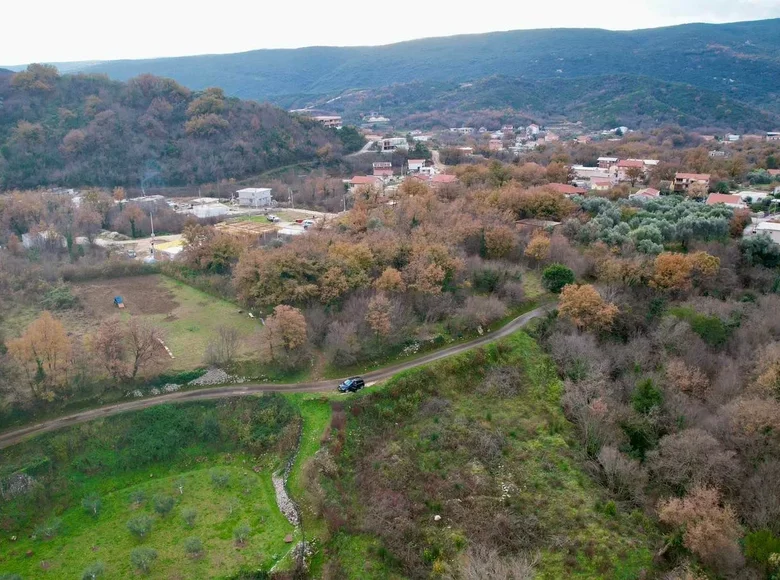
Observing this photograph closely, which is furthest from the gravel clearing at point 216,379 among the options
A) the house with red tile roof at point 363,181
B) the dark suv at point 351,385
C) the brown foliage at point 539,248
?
the house with red tile roof at point 363,181

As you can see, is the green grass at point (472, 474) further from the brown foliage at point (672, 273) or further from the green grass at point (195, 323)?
the brown foliage at point (672, 273)

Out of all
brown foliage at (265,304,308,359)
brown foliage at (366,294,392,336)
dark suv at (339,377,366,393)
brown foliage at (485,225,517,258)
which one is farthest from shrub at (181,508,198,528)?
brown foliage at (485,225,517,258)

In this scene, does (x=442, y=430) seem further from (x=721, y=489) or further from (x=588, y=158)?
(x=588, y=158)

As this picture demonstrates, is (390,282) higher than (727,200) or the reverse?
the reverse

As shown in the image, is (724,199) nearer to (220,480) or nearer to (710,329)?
(710,329)

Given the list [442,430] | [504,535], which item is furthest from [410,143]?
[504,535]

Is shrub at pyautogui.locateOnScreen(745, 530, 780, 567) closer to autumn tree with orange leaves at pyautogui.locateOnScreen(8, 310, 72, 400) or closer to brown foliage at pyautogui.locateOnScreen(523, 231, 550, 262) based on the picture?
brown foliage at pyautogui.locateOnScreen(523, 231, 550, 262)

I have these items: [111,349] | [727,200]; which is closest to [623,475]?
[111,349]
